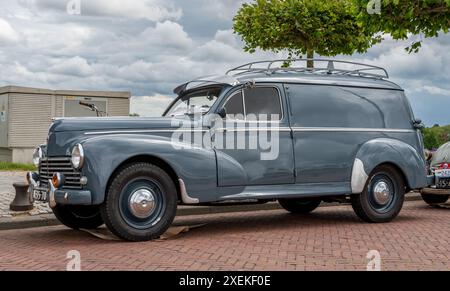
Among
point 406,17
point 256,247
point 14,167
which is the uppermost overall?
point 406,17

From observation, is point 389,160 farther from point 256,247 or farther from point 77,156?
point 77,156

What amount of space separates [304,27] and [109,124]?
1144 centimetres

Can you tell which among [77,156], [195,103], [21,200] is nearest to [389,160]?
[195,103]

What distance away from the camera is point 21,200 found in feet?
32.4

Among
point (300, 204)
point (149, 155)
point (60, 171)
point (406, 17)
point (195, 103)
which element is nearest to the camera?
point (149, 155)

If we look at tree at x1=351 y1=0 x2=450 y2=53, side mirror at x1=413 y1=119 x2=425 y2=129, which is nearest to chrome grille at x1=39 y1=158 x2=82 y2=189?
side mirror at x1=413 y1=119 x2=425 y2=129

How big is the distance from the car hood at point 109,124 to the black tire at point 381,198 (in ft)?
10.2

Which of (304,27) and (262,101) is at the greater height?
(304,27)

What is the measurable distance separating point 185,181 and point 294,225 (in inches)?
87.5

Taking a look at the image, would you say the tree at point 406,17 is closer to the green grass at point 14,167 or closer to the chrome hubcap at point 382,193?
the chrome hubcap at point 382,193

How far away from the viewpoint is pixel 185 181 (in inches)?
309

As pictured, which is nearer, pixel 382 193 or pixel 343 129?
pixel 343 129

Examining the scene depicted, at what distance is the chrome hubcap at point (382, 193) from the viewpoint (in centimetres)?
949
